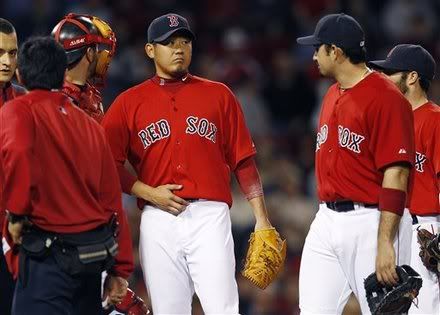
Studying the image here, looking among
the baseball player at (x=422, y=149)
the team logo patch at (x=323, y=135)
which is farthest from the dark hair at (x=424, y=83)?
the team logo patch at (x=323, y=135)

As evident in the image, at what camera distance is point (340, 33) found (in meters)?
6.26

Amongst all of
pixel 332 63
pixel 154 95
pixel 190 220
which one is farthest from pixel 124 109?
pixel 332 63

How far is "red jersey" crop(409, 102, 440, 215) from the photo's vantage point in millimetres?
6832

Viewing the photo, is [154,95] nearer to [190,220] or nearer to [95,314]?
[190,220]

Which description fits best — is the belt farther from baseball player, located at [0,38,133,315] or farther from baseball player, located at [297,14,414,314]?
baseball player, located at [0,38,133,315]

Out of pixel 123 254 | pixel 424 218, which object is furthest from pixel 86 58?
pixel 424 218

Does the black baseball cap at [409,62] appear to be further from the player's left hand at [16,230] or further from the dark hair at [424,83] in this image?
the player's left hand at [16,230]

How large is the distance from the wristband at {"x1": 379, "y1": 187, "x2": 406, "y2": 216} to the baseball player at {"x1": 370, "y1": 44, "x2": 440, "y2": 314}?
899 mm

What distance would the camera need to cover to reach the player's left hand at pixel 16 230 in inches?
203

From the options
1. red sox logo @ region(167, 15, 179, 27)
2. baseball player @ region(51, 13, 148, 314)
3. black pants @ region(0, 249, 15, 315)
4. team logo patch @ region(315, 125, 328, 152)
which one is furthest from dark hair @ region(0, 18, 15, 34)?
team logo patch @ region(315, 125, 328, 152)

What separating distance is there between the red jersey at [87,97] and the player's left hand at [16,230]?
993 millimetres

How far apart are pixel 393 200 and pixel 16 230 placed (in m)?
2.02

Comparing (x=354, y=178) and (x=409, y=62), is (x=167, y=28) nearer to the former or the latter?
(x=354, y=178)

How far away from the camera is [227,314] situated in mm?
6164
